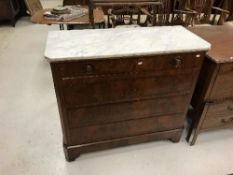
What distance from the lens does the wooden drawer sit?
1594mm

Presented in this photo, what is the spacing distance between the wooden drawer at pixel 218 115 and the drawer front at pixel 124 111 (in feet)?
0.71

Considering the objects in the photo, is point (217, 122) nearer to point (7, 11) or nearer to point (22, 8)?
point (7, 11)

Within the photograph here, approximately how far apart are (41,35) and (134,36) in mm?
3010

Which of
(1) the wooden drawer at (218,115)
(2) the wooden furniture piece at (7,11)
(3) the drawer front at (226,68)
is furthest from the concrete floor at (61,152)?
(2) the wooden furniture piece at (7,11)

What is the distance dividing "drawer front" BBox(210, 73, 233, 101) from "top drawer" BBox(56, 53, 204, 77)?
0.21 m

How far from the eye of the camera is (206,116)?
5.32 ft

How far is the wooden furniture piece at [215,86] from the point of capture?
1404 mm

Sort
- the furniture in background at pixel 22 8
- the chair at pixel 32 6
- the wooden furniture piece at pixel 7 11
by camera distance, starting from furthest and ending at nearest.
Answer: the furniture in background at pixel 22 8 < the wooden furniture piece at pixel 7 11 < the chair at pixel 32 6

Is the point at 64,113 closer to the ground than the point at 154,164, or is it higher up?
higher up

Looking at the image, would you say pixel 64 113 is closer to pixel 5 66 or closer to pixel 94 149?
pixel 94 149

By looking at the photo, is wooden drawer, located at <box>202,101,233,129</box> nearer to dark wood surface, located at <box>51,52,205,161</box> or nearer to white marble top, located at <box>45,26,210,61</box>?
dark wood surface, located at <box>51,52,205,161</box>

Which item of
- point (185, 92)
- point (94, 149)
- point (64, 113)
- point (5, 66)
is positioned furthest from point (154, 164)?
point (5, 66)

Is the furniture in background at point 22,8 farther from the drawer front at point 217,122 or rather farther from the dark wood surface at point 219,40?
the drawer front at point 217,122

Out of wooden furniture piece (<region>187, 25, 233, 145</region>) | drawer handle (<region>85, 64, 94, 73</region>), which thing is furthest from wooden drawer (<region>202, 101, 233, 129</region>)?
drawer handle (<region>85, 64, 94, 73</region>)
